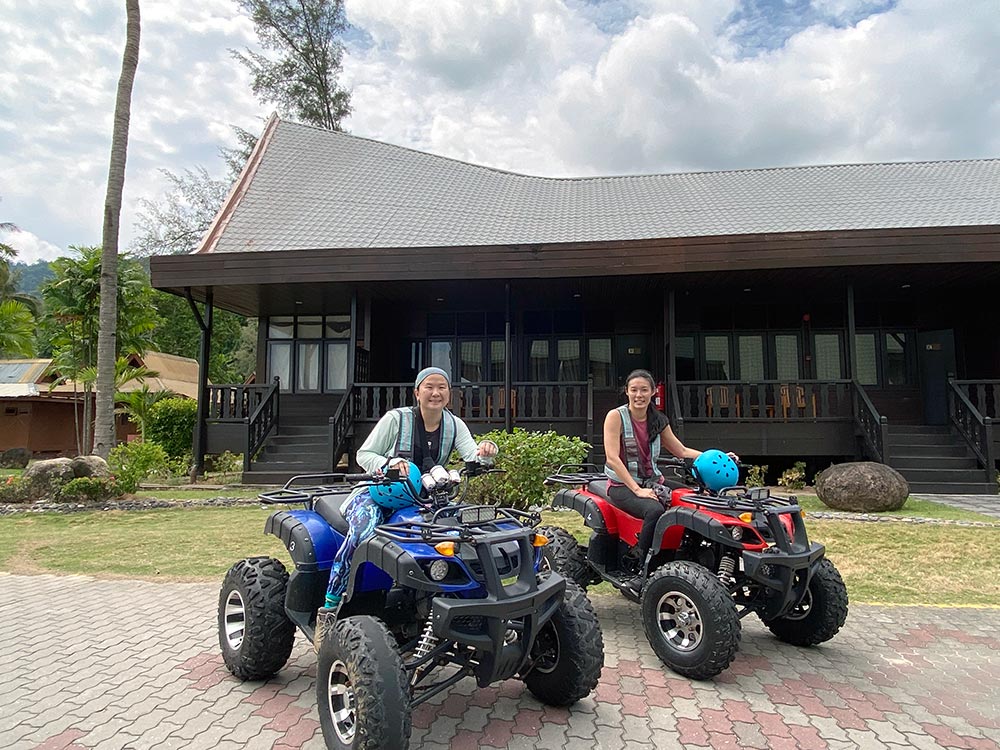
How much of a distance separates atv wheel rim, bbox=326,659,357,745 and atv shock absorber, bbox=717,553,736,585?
2112mm

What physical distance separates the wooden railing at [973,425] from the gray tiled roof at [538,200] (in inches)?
140

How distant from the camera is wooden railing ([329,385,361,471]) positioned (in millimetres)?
11375

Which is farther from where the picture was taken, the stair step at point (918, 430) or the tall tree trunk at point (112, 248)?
the tall tree trunk at point (112, 248)

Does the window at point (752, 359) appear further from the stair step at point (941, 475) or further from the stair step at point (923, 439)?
the stair step at point (941, 475)

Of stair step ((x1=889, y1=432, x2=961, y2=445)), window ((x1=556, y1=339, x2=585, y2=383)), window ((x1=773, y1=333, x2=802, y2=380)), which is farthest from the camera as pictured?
window ((x1=556, y1=339, x2=585, y2=383))

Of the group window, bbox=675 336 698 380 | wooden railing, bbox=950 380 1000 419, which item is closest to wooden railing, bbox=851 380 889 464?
wooden railing, bbox=950 380 1000 419

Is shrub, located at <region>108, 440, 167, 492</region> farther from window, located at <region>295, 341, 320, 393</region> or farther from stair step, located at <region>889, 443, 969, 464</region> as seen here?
stair step, located at <region>889, 443, 969, 464</region>

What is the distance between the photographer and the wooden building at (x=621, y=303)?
10.9 meters

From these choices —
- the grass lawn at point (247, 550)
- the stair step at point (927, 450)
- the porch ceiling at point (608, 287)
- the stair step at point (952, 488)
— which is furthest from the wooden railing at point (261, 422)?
the stair step at point (952, 488)

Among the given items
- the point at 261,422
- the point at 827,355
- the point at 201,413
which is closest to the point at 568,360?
the point at 827,355

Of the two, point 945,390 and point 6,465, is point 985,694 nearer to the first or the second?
point 945,390

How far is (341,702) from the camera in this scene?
2447mm

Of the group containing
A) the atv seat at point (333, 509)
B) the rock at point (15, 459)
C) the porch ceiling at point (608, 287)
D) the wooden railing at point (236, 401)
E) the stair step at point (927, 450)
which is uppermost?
the porch ceiling at point (608, 287)

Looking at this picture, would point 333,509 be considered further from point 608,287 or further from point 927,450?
point 927,450
